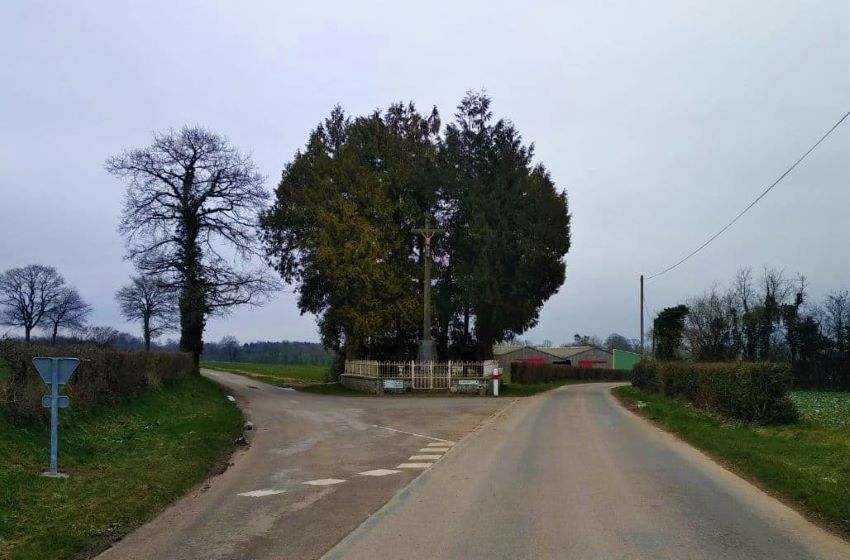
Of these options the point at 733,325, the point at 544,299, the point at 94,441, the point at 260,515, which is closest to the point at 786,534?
the point at 260,515

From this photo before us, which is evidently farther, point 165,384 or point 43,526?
point 165,384

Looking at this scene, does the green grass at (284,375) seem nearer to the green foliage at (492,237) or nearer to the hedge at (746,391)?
the green foliage at (492,237)

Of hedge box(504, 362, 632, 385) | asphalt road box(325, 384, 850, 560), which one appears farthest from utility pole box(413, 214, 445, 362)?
asphalt road box(325, 384, 850, 560)

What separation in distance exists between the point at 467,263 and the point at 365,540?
1307 inches

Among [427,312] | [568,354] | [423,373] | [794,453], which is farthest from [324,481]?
[568,354]

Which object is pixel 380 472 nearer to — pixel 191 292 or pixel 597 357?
pixel 191 292

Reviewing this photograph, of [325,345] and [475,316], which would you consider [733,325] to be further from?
[325,345]

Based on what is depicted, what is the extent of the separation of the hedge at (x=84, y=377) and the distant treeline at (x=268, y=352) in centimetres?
10337

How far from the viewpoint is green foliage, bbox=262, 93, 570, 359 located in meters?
38.7

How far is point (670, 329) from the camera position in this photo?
170 feet

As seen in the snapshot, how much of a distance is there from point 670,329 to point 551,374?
53.3 feet

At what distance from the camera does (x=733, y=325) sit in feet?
179

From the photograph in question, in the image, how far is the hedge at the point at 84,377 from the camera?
11469mm

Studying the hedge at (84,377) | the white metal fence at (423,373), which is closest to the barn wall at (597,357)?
the white metal fence at (423,373)
